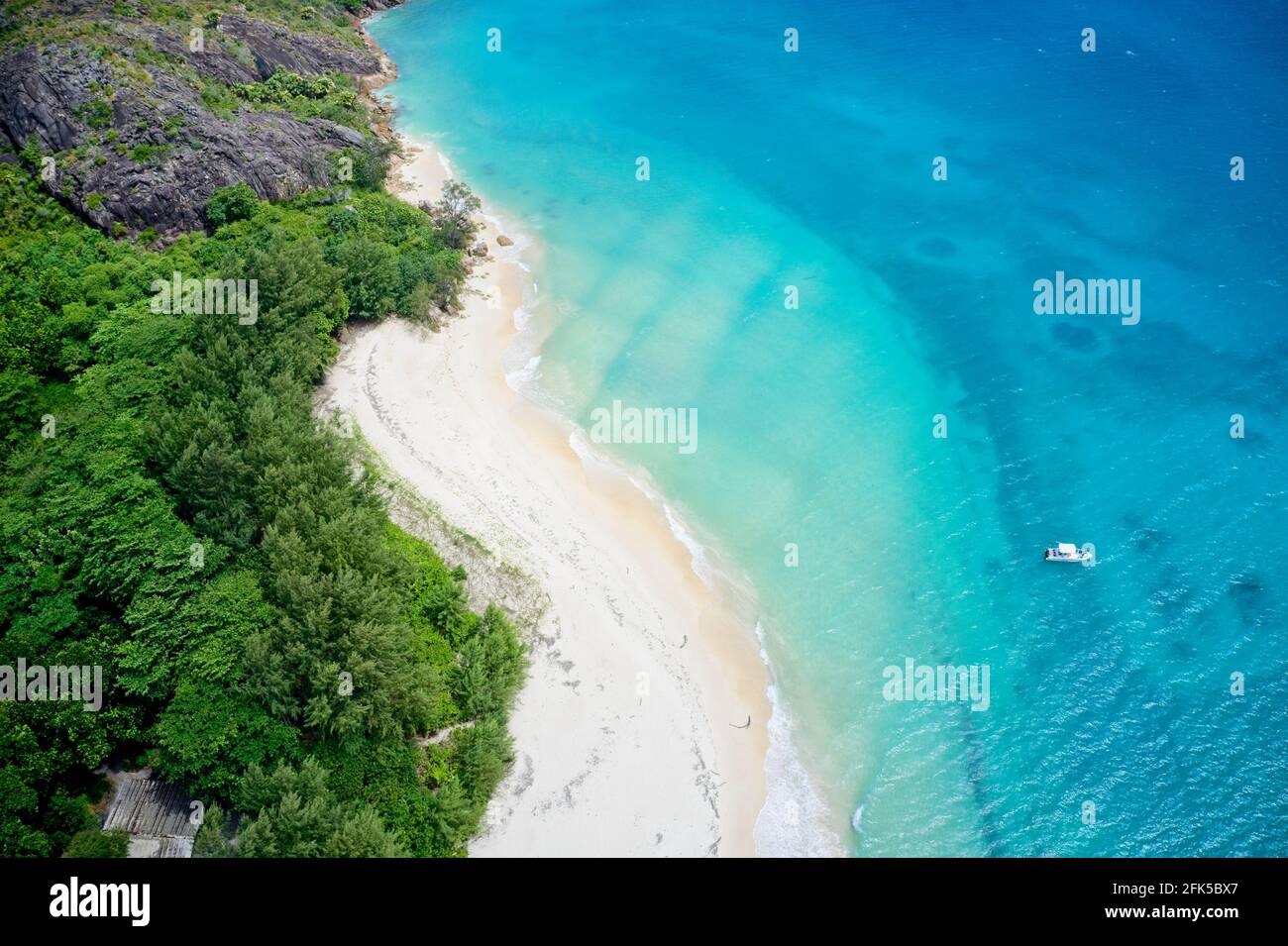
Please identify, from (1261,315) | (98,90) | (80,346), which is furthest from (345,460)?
(1261,315)

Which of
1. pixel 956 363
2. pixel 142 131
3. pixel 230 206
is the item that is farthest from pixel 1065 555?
pixel 142 131

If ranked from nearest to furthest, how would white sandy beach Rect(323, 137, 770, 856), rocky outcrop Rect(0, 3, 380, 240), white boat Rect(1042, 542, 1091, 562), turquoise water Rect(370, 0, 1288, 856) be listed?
white sandy beach Rect(323, 137, 770, 856)
turquoise water Rect(370, 0, 1288, 856)
white boat Rect(1042, 542, 1091, 562)
rocky outcrop Rect(0, 3, 380, 240)

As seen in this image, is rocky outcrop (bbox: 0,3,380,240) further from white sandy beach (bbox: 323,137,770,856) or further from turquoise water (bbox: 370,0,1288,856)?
white sandy beach (bbox: 323,137,770,856)

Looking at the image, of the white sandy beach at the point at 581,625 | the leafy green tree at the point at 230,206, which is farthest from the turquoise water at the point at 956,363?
the leafy green tree at the point at 230,206

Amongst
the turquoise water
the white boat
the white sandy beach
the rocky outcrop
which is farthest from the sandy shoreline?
the rocky outcrop

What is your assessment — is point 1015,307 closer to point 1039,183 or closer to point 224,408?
point 1039,183

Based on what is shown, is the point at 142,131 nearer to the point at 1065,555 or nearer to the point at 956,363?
the point at 956,363
